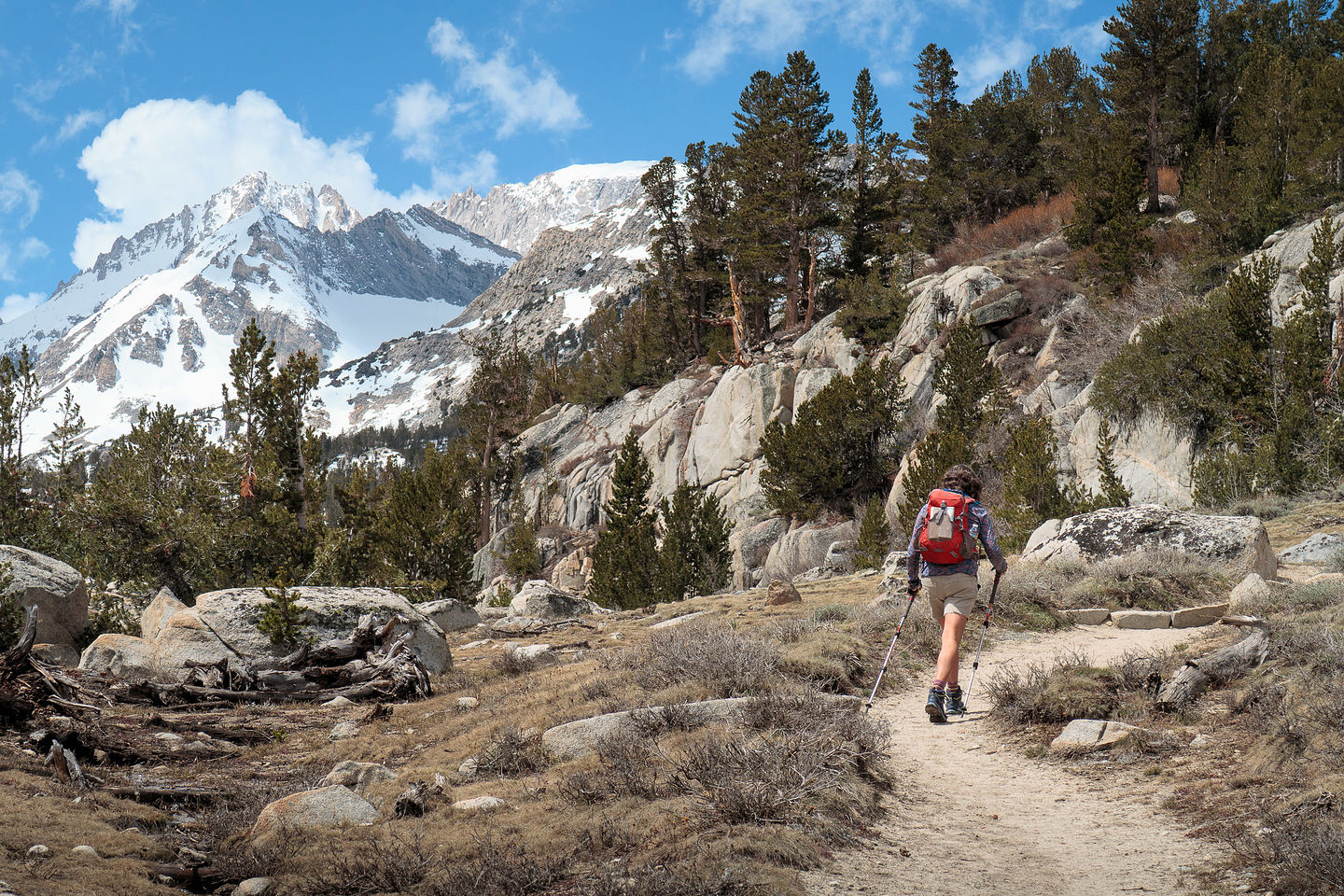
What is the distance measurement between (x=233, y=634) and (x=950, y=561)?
8213mm

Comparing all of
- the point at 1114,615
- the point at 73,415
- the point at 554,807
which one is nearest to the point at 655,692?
the point at 554,807

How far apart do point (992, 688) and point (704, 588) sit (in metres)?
16.2

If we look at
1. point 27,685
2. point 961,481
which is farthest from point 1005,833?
point 27,685

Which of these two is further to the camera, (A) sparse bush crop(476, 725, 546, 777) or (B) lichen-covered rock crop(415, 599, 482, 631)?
(B) lichen-covered rock crop(415, 599, 482, 631)

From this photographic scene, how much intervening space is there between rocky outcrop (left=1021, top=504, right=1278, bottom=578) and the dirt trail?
6685mm

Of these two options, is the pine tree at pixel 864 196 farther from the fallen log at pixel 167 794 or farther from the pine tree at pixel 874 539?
the fallen log at pixel 167 794

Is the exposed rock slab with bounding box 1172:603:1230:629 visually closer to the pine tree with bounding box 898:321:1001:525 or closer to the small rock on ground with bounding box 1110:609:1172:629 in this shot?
the small rock on ground with bounding box 1110:609:1172:629

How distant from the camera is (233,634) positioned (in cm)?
976

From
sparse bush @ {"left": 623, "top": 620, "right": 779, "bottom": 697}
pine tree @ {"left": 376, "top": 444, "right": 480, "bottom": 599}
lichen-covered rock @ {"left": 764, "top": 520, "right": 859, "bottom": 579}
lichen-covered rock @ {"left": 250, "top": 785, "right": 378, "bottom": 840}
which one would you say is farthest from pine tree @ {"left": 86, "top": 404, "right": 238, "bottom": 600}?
lichen-covered rock @ {"left": 764, "top": 520, "right": 859, "bottom": 579}

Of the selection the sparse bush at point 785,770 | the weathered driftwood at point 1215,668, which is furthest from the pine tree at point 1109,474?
the sparse bush at point 785,770

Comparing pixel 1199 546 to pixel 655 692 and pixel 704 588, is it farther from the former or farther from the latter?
pixel 704 588

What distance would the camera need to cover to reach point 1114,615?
30.9ft

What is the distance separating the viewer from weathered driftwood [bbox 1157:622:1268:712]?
233 inches

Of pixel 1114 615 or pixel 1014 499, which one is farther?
pixel 1014 499
